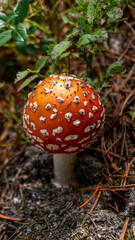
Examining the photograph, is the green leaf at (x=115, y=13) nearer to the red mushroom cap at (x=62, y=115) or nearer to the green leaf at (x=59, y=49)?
the green leaf at (x=59, y=49)

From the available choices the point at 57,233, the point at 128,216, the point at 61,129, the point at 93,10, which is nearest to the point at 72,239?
the point at 57,233

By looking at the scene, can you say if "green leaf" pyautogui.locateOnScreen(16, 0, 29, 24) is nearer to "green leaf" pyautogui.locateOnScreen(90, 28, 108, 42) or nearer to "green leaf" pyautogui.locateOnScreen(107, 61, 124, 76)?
"green leaf" pyautogui.locateOnScreen(90, 28, 108, 42)

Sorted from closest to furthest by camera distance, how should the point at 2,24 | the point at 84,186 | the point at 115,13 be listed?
the point at 115,13 < the point at 2,24 < the point at 84,186

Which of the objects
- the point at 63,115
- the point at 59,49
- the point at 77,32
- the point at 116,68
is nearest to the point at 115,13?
the point at 77,32

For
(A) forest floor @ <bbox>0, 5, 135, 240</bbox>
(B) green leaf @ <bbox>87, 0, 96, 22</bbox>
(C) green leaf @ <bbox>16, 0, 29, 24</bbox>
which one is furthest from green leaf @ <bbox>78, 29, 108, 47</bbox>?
(C) green leaf @ <bbox>16, 0, 29, 24</bbox>

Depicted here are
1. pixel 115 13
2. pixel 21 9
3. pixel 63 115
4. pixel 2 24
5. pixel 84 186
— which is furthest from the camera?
pixel 84 186

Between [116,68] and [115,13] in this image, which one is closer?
[115,13]

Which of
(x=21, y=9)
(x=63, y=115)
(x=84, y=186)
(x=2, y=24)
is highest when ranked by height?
(x=21, y=9)

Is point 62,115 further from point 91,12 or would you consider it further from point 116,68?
point 91,12
